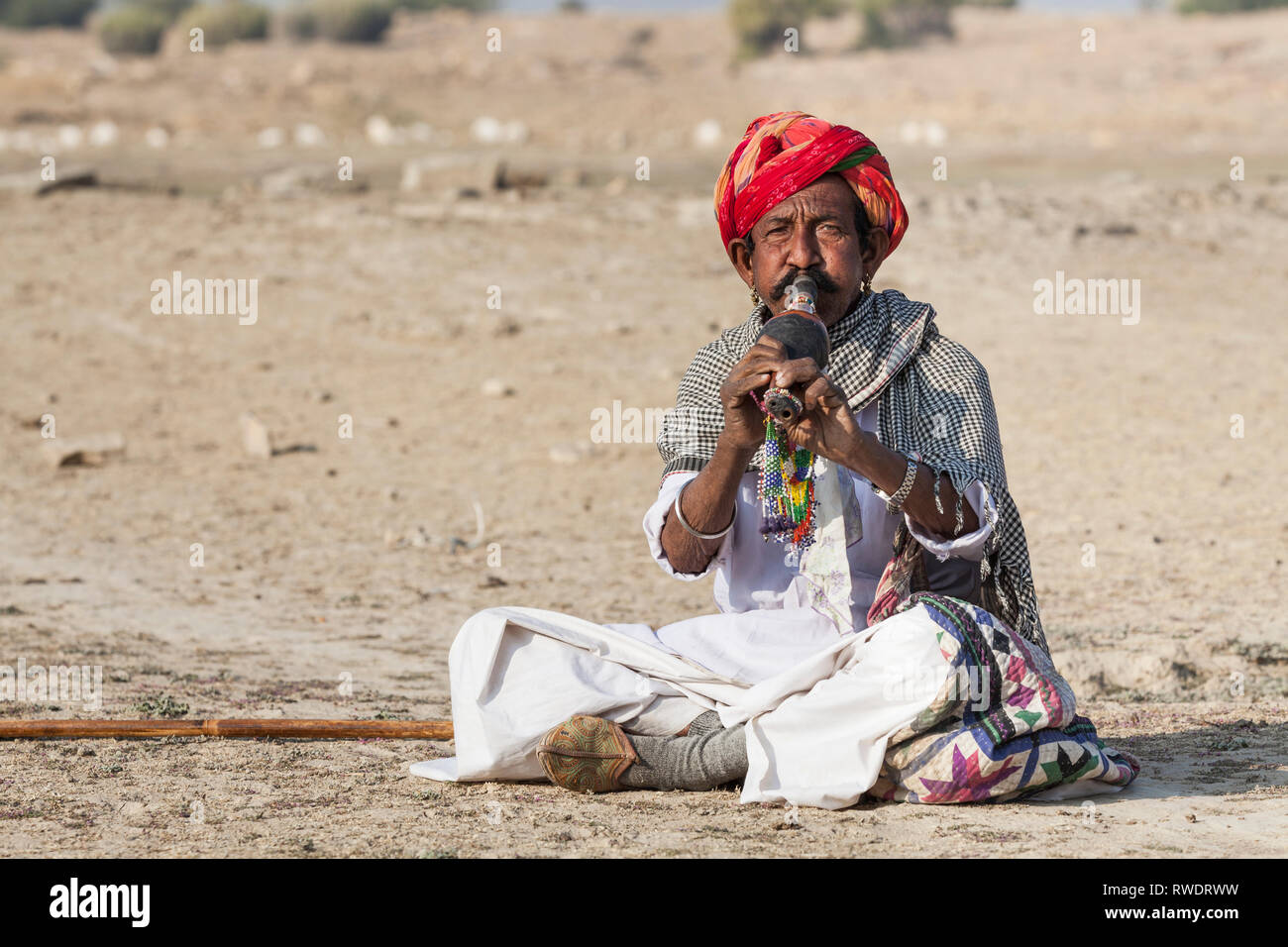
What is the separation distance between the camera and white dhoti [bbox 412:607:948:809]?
333 cm

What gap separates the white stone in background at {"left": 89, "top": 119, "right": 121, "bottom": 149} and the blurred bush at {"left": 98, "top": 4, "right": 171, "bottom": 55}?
16948mm

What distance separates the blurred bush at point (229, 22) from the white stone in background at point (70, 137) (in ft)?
56.2

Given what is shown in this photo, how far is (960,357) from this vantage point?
359 cm

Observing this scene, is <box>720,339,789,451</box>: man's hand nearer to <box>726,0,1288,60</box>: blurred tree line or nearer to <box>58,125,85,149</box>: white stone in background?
<box>58,125,85,149</box>: white stone in background

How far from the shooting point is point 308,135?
91.4 feet

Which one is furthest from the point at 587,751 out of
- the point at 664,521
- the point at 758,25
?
the point at 758,25

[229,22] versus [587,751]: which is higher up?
[229,22]

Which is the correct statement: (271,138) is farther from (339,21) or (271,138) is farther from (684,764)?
(684,764)

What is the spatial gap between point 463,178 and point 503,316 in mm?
4192

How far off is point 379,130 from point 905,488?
88.2 ft

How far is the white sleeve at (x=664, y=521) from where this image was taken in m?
3.56

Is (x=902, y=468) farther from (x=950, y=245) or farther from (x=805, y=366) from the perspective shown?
(x=950, y=245)

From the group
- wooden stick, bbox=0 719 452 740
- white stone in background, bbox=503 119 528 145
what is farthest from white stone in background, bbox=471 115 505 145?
wooden stick, bbox=0 719 452 740

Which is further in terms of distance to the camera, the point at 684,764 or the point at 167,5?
the point at 167,5
